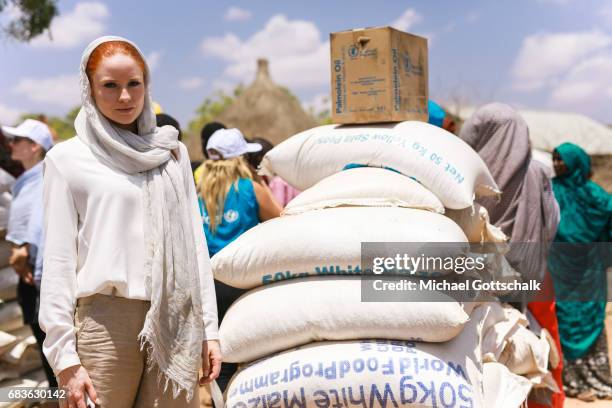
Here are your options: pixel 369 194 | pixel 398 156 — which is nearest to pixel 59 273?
pixel 369 194

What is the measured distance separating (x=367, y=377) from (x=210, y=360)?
624mm

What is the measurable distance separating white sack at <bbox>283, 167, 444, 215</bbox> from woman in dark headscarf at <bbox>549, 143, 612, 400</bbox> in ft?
8.05

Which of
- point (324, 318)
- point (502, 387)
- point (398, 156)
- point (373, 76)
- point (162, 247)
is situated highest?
point (373, 76)

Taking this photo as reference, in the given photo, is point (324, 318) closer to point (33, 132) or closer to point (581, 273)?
point (33, 132)

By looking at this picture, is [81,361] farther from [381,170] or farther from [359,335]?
[381,170]

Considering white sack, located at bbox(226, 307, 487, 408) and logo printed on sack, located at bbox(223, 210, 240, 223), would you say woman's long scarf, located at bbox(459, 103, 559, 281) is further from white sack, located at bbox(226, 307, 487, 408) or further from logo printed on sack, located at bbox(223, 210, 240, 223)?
white sack, located at bbox(226, 307, 487, 408)

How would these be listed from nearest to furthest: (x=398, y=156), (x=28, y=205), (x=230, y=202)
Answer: (x=398, y=156) → (x=230, y=202) → (x=28, y=205)

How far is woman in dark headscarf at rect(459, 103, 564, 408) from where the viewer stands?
4.06m

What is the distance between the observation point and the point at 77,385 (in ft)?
6.30

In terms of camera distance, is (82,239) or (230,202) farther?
(230,202)

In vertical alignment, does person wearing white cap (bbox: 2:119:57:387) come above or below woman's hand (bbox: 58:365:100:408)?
above

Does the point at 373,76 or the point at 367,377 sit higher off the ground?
the point at 373,76

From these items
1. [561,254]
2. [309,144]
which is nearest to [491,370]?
[309,144]

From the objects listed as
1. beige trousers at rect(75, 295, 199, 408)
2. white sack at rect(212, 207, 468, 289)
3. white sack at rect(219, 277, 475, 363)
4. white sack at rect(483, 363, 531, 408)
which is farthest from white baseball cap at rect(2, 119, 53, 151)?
white sack at rect(483, 363, 531, 408)
